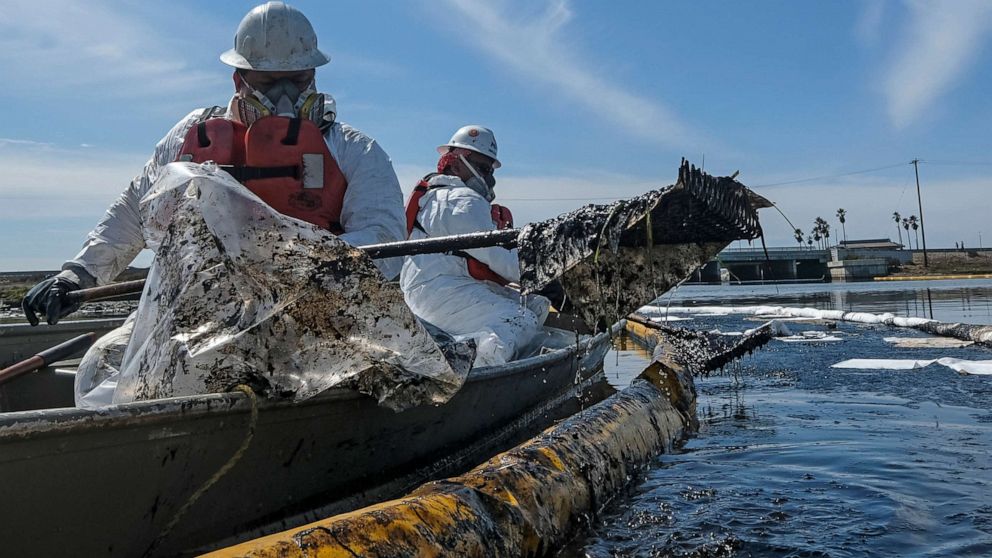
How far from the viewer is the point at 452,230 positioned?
683 cm

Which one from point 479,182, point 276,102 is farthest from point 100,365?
point 479,182

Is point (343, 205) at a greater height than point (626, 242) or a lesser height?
greater

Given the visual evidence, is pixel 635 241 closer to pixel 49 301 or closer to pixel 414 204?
pixel 49 301

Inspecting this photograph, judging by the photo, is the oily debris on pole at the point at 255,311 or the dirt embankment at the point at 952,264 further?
the dirt embankment at the point at 952,264

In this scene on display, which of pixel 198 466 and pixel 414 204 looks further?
pixel 414 204

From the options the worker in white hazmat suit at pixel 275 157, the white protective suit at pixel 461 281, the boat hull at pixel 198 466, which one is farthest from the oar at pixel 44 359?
the white protective suit at pixel 461 281

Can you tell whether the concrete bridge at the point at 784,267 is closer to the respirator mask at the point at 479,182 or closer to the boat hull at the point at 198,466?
the respirator mask at the point at 479,182

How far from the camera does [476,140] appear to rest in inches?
294

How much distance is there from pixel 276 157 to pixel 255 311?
137cm

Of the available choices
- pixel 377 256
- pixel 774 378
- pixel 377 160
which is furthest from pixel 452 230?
pixel 774 378

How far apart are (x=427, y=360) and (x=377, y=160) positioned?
5.73 ft

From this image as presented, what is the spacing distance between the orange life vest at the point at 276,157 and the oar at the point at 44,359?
1.43 metres

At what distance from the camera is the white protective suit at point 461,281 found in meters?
6.77

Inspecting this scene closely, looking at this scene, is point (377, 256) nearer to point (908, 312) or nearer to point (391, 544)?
point (391, 544)
